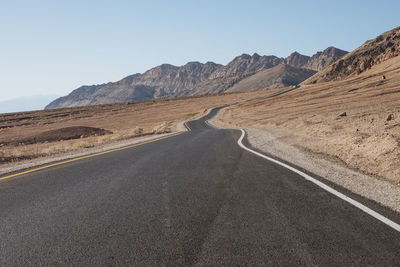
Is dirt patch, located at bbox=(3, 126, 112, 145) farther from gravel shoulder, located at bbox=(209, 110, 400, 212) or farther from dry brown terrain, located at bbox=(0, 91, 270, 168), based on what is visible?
gravel shoulder, located at bbox=(209, 110, 400, 212)

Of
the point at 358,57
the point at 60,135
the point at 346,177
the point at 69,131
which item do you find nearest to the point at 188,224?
the point at 346,177

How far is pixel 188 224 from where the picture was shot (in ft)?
13.4

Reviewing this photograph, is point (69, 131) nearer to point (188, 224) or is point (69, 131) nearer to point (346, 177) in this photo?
point (346, 177)

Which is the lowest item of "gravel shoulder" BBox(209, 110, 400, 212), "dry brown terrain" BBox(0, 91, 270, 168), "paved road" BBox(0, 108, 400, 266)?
"dry brown terrain" BBox(0, 91, 270, 168)

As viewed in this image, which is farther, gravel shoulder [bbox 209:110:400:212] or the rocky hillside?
the rocky hillside

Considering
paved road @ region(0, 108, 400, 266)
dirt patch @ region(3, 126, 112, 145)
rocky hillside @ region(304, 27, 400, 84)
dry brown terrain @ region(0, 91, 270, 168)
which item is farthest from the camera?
rocky hillside @ region(304, 27, 400, 84)

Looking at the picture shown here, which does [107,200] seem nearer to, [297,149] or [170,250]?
[170,250]

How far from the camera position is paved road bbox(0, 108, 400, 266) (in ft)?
10.5

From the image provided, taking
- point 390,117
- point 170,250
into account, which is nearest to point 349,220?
point 170,250

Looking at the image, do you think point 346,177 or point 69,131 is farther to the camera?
point 69,131

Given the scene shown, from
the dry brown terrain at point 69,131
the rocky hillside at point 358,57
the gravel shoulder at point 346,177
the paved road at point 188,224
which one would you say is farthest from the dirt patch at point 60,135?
the rocky hillside at point 358,57

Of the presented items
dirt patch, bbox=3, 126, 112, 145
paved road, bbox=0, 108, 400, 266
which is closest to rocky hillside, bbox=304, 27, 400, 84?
dirt patch, bbox=3, 126, 112, 145

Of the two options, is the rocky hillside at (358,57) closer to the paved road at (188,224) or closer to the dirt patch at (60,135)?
the dirt patch at (60,135)

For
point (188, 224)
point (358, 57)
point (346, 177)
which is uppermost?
point (358, 57)
